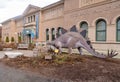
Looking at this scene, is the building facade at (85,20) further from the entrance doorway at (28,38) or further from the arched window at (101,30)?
the entrance doorway at (28,38)

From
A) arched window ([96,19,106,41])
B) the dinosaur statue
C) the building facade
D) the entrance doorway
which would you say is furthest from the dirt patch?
the entrance doorway

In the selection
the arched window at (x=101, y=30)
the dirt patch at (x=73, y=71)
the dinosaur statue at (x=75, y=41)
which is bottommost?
the dirt patch at (x=73, y=71)

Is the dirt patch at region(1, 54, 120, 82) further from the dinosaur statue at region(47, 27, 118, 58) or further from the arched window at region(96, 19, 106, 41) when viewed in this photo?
the arched window at region(96, 19, 106, 41)

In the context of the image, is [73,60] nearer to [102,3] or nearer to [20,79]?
[20,79]

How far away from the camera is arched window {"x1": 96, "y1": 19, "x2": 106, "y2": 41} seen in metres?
17.2

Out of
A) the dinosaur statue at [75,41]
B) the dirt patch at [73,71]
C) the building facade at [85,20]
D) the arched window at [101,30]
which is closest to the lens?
the dirt patch at [73,71]

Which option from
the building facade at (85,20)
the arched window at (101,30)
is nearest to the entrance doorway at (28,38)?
the building facade at (85,20)

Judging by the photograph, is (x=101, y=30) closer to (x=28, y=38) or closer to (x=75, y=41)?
(x=75, y=41)

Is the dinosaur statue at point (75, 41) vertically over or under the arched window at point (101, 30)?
under

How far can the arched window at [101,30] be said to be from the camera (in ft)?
56.4

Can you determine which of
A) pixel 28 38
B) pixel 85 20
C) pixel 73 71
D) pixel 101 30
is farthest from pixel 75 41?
pixel 28 38

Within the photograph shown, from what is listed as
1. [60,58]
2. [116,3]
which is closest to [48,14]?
[116,3]

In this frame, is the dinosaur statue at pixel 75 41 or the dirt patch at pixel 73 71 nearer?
the dirt patch at pixel 73 71

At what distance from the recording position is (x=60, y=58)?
896 centimetres
